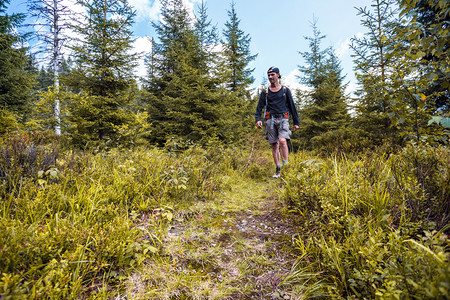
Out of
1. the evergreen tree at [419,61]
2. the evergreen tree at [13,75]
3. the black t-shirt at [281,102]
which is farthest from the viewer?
the evergreen tree at [13,75]

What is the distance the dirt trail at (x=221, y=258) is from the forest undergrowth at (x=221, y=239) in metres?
0.01

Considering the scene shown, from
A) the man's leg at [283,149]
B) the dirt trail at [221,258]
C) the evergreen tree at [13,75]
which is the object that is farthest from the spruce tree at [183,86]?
the evergreen tree at [13,75]

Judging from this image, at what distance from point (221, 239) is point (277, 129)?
3711 millimetres

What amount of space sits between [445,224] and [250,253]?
169 centimetres

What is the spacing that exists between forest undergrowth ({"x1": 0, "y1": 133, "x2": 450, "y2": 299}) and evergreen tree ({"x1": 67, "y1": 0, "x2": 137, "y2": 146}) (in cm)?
458

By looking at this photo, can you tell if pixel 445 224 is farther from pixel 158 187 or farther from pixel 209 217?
pixel 158 187

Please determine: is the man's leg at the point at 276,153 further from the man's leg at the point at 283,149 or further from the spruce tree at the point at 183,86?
the spruce tree at the point at 183,86

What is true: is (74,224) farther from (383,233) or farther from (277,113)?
(277,113)

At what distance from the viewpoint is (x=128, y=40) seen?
718 centimetres

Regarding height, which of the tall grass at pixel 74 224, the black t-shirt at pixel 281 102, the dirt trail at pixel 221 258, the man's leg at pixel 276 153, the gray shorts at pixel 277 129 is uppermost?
the black t-shirt at pixel 281 102

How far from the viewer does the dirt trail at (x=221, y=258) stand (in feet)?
4.47

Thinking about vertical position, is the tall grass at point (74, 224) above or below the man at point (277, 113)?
below

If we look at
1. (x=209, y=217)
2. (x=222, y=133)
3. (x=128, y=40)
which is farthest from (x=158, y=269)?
(x=128, y=40)

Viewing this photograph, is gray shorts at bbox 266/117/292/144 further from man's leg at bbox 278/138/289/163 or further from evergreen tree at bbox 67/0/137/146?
evergreen tree at bbox 67/0/137/146
